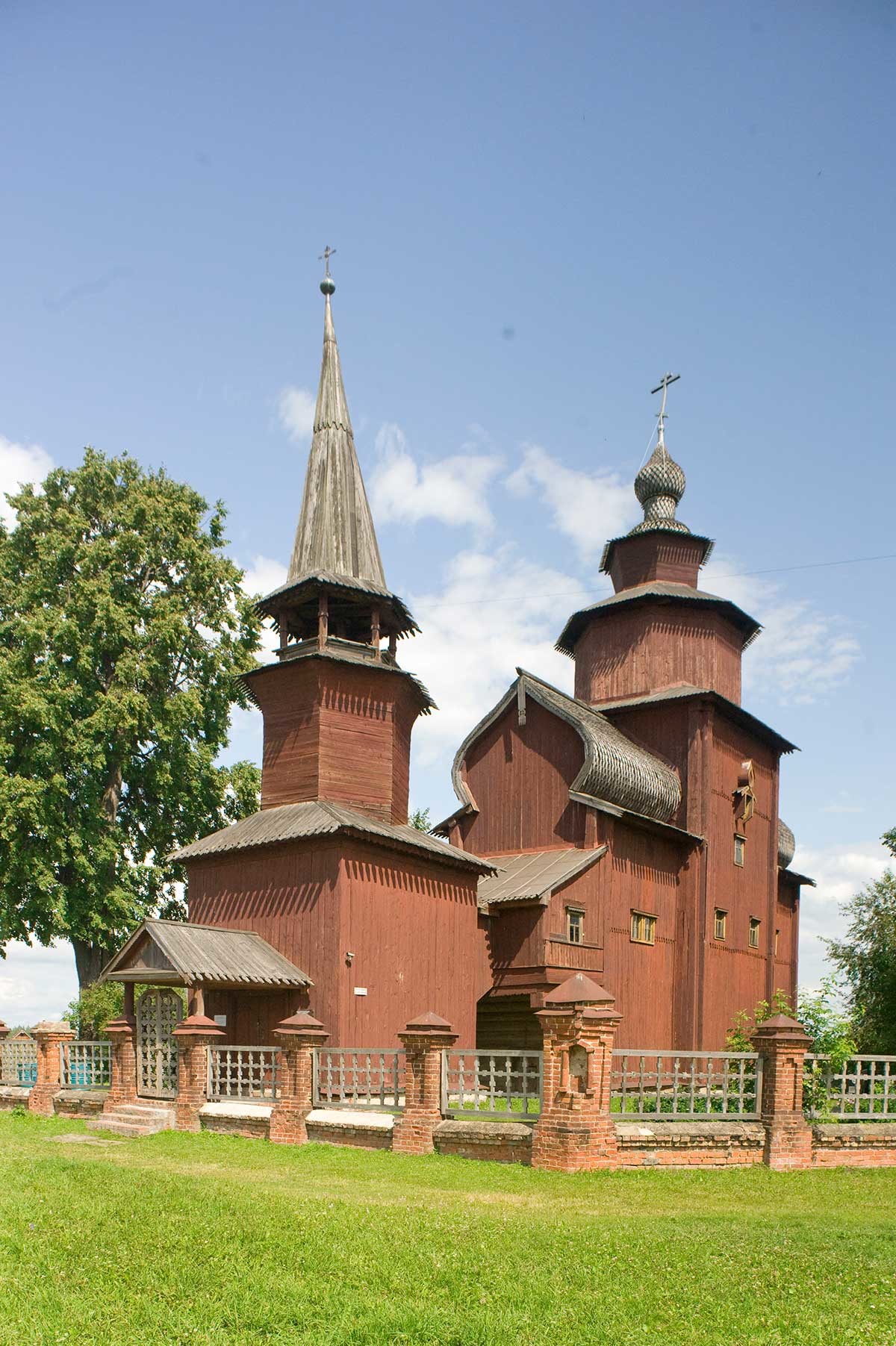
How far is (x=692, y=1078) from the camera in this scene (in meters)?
15.2

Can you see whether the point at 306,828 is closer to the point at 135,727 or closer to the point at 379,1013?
the point at 379,1013

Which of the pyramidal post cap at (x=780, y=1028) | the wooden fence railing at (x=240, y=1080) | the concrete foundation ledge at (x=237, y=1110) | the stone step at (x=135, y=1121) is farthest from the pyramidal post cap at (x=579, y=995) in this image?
the stone step at (x=135, y=1121)

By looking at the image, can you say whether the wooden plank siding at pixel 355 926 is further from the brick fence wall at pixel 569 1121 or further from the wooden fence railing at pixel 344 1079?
the brick fence wall at pixel 569 1121

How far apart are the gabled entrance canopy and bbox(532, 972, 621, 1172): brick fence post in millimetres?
6988

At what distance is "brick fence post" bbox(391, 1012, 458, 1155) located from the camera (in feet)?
47.6

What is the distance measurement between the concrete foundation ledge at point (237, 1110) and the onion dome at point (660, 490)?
18531mm

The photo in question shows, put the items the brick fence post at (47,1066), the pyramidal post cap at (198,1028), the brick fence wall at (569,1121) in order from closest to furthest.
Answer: the brick fence wall at (569,1121) → the pyramidal post cap at (198,1028) → the brick fence post at (47,1066)

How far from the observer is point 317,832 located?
66.9 ft

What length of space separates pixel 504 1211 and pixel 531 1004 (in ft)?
42.4

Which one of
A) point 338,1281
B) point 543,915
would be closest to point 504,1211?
point 338,1281

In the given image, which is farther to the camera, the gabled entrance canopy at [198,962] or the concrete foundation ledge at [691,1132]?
the gabled entrance canopy at [198,962]

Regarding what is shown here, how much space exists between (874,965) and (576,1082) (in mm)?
22116

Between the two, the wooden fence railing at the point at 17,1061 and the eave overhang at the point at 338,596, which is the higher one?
the eave overhang at the point at 338,596

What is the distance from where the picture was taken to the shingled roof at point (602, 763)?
24594 mm
